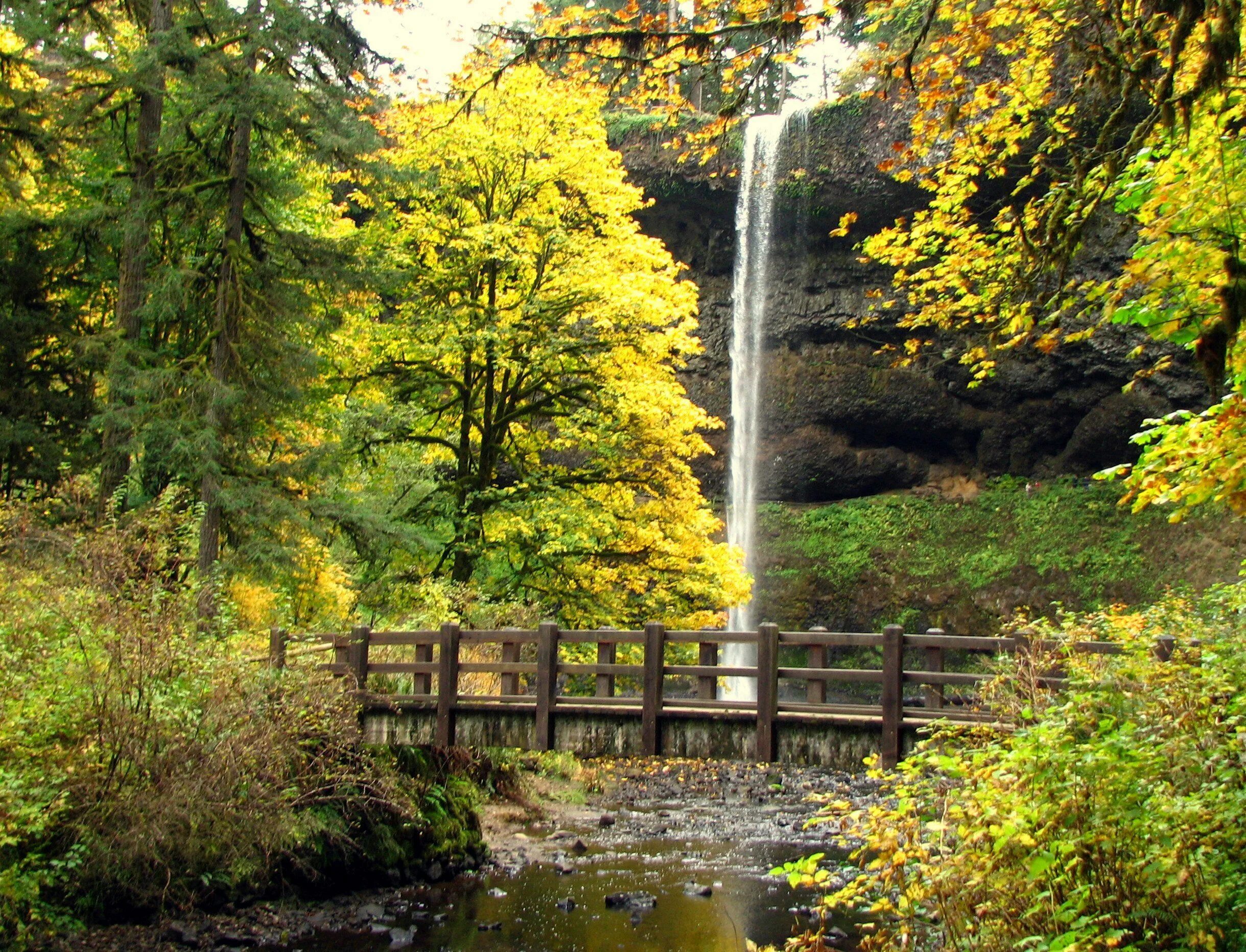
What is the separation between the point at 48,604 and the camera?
9.84 meters

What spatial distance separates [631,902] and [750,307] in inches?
915

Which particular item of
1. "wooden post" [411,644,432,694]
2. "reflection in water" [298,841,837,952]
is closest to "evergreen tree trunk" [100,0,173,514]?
"wooden post" [411,644,432,694]

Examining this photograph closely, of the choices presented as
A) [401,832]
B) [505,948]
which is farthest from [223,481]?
[505,948]

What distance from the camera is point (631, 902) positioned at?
1182 centimetres

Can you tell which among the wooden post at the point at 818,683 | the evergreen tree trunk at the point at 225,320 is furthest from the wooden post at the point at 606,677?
the evergreen tree trunk at the point at 225,320

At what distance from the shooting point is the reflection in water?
34.4ft

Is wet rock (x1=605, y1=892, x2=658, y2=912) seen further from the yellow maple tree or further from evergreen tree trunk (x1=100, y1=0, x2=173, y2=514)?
evergreen tree trunk (x1=100, y1=0, x2=173, y2=514)

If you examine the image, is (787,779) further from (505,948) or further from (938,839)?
(938,839)

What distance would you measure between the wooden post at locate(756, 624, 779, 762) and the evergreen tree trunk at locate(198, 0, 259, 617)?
8.00m

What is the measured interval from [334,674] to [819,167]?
23.2 meters

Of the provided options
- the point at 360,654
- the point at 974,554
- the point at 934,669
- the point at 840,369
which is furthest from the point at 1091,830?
the point at 840,369

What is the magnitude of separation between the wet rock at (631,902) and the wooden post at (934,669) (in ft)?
12.9

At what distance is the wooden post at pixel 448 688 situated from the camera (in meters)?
11.9

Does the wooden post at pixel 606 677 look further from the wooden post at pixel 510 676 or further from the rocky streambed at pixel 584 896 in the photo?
the rocky streambed at pixel 584 896
